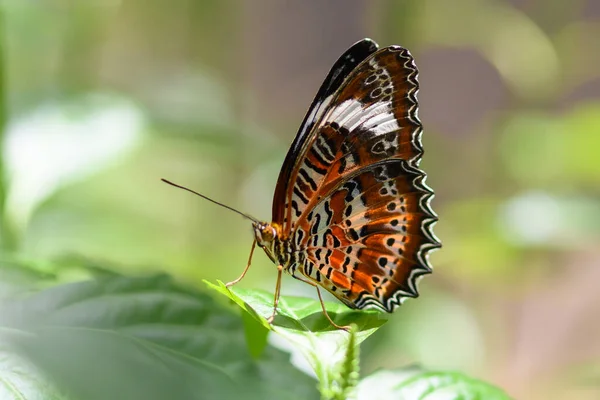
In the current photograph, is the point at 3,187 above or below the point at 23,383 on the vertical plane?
above

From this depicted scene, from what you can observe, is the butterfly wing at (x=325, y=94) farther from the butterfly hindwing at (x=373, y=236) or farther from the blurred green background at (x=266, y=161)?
the blurred green background at (x=266, y=161)

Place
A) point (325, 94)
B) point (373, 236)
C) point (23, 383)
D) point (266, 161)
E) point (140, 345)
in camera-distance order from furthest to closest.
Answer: point (266, 161), point (373, 236), point (325, 94), point (140, 345), point (23, 383)

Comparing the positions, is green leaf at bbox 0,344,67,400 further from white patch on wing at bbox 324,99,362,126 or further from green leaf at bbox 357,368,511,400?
white patch on wing at bbox 324,99,362,126

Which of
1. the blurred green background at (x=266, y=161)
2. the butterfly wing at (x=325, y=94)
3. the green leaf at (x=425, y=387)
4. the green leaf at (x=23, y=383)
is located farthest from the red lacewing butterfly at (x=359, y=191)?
the green leaf at (x=23, y=383)

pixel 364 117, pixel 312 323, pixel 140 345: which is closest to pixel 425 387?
pixel 312 323

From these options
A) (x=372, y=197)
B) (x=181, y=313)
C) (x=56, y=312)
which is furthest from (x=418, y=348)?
(x=56, y=312)

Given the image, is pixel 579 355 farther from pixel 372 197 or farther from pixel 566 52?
pixel 372 197

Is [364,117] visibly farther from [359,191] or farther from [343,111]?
[359,191]
